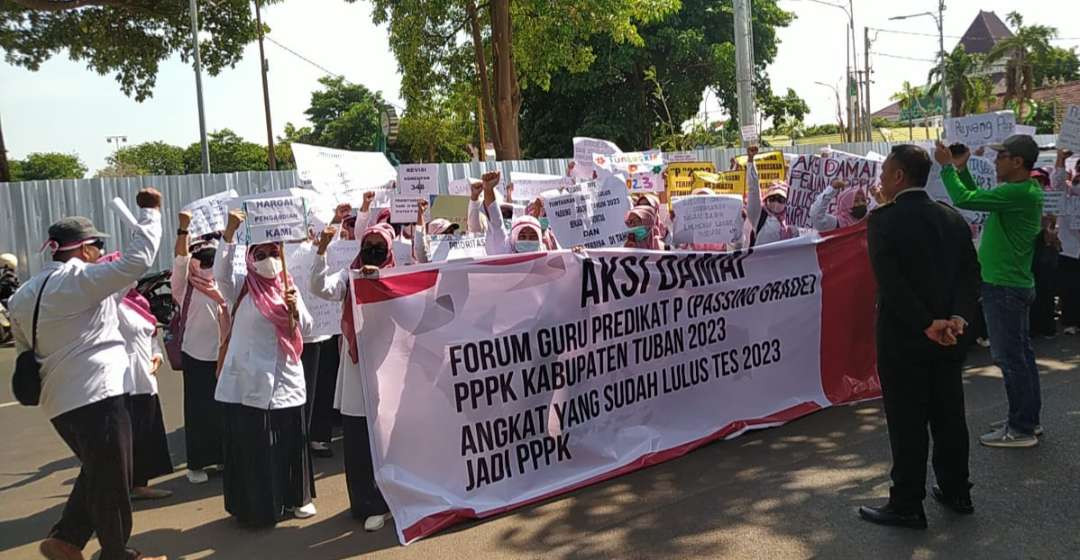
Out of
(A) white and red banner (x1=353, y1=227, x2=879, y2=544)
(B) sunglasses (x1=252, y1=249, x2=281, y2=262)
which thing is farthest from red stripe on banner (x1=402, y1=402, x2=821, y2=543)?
(B) sunglasses (x1=252, y1=249, x2=281, y2=262)

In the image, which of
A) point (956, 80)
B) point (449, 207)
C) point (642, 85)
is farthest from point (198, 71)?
point (956, 80)

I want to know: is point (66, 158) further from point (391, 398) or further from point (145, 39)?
point (391, 398)

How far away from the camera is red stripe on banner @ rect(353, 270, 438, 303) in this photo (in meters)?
4.32

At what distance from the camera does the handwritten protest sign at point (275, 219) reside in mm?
4422

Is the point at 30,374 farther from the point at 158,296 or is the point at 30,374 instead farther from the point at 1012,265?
the point at 158,296

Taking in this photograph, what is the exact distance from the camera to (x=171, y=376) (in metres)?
9.52

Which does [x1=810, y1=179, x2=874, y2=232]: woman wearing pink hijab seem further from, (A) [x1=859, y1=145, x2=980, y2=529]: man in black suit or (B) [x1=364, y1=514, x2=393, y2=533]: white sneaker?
(B) [x1=364, y1=514, x2=393, y2=533]: white sneaker

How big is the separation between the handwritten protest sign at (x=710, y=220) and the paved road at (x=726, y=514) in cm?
156

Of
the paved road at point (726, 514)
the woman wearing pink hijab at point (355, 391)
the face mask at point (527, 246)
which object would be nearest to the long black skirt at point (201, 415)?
the paved road at point (726, 514)

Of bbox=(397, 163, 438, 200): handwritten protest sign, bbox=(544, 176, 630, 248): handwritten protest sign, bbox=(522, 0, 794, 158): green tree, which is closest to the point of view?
bbox=(544, 176, 630, 248): handwritten protest sign

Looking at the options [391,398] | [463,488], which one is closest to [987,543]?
[463,488]

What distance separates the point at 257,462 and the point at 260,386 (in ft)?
1.41

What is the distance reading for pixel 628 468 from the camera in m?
5.07

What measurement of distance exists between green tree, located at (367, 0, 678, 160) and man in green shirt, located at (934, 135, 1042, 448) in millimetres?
12088
